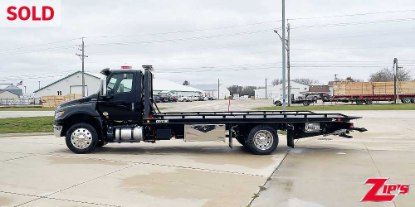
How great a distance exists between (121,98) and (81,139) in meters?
1.58

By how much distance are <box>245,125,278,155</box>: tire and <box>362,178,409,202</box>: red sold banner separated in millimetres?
3583

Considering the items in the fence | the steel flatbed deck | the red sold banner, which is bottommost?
the red sold banner

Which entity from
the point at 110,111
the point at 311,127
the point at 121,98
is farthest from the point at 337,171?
the point at 110,111

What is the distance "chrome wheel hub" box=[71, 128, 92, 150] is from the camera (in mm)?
11312

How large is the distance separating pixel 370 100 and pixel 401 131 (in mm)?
38737

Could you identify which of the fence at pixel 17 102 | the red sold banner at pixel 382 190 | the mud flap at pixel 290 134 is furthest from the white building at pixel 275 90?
the red sold banner at pixel 382 190

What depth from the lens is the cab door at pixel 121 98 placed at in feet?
38.0

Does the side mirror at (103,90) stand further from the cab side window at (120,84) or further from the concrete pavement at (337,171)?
the concrete pavement at (337,171)

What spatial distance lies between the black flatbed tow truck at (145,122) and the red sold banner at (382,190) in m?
3.72

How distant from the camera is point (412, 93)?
186 feet

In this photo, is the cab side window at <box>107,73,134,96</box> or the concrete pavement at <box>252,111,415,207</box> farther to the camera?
the cab side window at <box>107,73,134,96</box>

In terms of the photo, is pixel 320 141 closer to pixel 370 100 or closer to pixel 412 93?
pixel 370 100

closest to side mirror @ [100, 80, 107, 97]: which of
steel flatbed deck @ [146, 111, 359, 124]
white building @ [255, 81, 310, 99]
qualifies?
steel flatbed deck @ [146, 111, 359, 124]

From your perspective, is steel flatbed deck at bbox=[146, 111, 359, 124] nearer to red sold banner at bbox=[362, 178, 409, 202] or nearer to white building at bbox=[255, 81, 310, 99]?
red sold banner at bbox=[362, 178, 409, 202]
